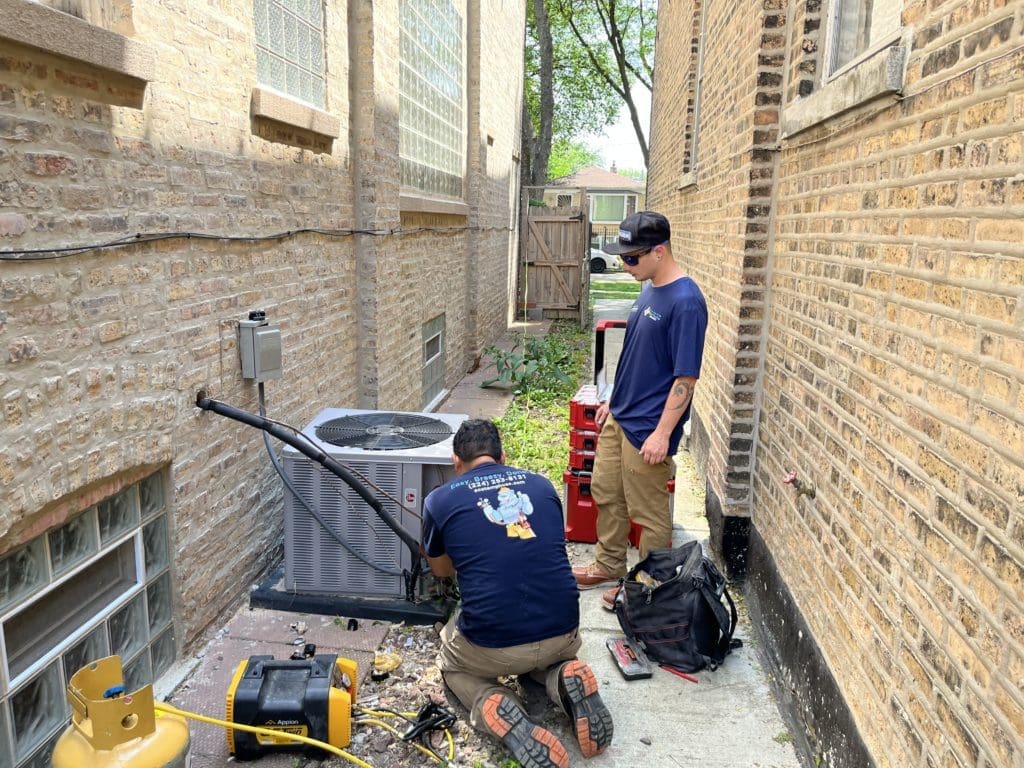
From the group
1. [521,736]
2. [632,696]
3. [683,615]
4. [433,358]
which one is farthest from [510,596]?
[433,358]

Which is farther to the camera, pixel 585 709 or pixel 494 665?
pixel 494 665

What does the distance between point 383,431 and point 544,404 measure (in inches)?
191

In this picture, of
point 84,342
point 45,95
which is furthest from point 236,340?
point 45,95

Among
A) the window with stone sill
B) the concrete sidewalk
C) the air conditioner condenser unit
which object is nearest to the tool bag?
the concrete sidewalk

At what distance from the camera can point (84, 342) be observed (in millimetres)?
2684

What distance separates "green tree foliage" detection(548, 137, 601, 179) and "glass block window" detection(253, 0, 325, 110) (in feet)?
101

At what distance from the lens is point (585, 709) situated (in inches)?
117

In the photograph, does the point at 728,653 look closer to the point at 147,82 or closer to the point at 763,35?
the point at 763,35

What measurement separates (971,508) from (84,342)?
9.18 feet

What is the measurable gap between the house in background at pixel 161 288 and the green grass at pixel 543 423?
61.0 inches

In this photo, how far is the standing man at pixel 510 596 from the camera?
3020mm

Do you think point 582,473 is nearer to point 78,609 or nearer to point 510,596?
point 510,596

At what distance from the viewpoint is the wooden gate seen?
16.0m

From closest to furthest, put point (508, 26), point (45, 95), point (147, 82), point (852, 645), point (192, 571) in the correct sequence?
1. point (45, 95)
2. point (852, 645)
3. point (147, 82)
4. point (192, 571)
5. point (508, 26)
